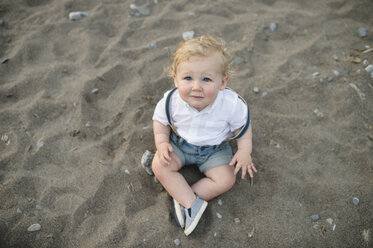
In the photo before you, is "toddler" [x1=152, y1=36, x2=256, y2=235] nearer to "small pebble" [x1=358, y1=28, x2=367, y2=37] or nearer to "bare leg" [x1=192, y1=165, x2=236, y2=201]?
"bare leg" [x1=192, y1=165, x2=236, y2=201]

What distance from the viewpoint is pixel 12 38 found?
3453 millimetres

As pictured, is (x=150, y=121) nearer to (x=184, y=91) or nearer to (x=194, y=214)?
(x=184, y=91)

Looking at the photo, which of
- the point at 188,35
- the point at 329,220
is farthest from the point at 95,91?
the point at 329,220

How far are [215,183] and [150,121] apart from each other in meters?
1.02

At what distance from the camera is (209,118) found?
7.40 feet

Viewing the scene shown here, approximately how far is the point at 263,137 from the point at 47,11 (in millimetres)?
3438

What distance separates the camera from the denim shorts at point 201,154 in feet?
7.97

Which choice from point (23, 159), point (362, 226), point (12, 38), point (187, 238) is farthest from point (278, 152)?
point (12, 38)

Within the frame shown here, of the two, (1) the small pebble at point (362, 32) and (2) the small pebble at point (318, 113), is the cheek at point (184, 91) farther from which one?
(1) the small pebble at point (362, 32)

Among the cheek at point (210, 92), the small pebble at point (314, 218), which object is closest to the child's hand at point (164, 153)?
the cheek at point (210, 92)

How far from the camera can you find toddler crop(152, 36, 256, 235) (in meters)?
2.04

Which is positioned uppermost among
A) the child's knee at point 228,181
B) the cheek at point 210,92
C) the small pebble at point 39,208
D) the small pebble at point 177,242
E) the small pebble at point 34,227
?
the cheek at point 210,92

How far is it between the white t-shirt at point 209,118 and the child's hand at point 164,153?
0.17 m

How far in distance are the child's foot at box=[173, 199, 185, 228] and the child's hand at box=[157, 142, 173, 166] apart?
378 millimetres
